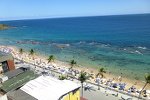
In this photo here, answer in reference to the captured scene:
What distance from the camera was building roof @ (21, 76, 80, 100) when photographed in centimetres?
2400

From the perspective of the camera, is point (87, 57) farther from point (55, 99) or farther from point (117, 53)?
point (55, 99)

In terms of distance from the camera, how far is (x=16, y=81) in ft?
98.0

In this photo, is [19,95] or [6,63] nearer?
[19,95]

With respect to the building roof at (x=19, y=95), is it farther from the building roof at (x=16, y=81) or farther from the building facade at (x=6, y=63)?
the building facade at (x=6, y=63)

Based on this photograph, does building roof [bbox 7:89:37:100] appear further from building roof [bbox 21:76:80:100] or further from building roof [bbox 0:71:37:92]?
building roof [bbox 0:71:37:92]

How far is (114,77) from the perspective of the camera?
5884 centimetres

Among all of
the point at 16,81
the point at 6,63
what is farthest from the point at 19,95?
the point at 6,63

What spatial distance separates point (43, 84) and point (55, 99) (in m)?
3.17

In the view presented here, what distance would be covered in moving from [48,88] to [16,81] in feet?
24.0

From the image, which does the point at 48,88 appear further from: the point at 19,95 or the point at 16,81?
the point at 16,81

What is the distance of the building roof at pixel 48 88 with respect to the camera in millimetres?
24005

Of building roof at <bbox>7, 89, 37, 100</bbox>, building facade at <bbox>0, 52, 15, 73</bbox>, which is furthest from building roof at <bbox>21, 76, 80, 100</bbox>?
building facade at <bbox>0, 52, 15, 73</bbox>

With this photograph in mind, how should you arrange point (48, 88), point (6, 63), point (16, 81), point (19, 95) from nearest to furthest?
point (48, 88)
point (19, 95)
point (16, 81)
point (6, 63)

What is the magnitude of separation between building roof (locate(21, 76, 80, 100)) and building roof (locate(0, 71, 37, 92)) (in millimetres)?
3169
